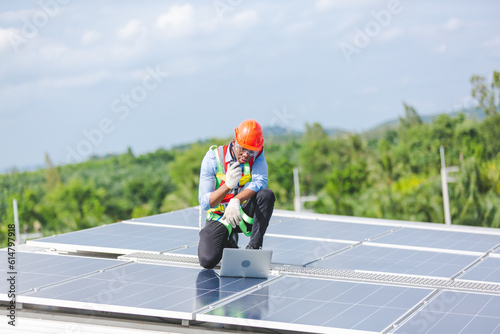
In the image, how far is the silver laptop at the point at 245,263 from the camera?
645 cm

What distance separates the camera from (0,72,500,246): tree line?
105ft

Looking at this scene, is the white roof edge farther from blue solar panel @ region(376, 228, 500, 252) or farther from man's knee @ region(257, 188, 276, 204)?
man's knee @ region(257, 188, 276, 204)

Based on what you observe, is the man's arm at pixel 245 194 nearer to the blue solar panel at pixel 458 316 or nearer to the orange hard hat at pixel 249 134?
the orange hard hat at pixel 249 134

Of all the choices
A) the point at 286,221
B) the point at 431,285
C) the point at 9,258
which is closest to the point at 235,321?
the point at 431,285

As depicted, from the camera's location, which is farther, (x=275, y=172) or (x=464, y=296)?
(x=275, y=172)

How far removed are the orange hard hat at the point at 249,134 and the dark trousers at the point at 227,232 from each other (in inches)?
20.5

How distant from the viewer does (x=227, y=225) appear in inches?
282

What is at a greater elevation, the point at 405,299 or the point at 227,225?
the point at 227,225

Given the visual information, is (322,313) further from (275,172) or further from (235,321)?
(275,172)

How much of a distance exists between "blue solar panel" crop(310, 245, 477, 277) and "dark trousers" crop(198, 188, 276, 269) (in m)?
0.71

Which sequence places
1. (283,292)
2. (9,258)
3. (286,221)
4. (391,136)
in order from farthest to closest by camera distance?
(391,136) < (286,221) < (9,258) < (283,292)

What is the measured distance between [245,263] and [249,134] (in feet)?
4.52

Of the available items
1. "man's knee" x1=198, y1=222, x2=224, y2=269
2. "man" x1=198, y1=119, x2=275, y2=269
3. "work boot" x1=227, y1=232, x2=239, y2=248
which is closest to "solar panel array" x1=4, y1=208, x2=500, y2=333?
"man's knee" x1=198, y1=222, x2=224, y2=269

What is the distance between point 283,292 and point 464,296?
1.60 metres
